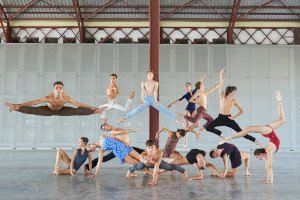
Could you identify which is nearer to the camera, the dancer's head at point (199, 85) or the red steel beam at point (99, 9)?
the dancer's head at point (199, 85)

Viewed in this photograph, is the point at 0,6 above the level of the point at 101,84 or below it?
above

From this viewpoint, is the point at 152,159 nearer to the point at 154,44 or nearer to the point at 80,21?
the point at 154,44

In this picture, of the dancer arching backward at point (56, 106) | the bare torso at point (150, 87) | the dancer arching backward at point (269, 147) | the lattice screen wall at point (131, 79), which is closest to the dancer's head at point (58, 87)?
the dancer arching backward at point (56, 106)

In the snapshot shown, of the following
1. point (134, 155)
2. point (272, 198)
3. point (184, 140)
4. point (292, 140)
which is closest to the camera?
point (272, 198)

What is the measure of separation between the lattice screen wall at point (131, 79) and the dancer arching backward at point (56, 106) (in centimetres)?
1181

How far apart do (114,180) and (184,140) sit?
38.9ft

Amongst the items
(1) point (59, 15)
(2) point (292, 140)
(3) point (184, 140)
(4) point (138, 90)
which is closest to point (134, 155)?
(3) point (184, 140)

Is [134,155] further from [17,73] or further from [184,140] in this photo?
[17,73]

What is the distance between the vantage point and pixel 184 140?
20000mm

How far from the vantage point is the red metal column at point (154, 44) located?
1161cm

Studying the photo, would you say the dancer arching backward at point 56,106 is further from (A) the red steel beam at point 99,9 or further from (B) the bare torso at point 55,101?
(A) the red steel beam at point 99,9

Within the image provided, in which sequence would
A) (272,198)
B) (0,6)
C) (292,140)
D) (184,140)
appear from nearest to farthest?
(272,198) < (184,140) < (292,140) < (0,6)

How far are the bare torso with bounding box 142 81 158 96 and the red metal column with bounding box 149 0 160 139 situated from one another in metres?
0.50

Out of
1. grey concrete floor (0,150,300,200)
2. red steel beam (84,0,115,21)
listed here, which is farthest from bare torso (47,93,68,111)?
red steel beam (84,0,115,21)
